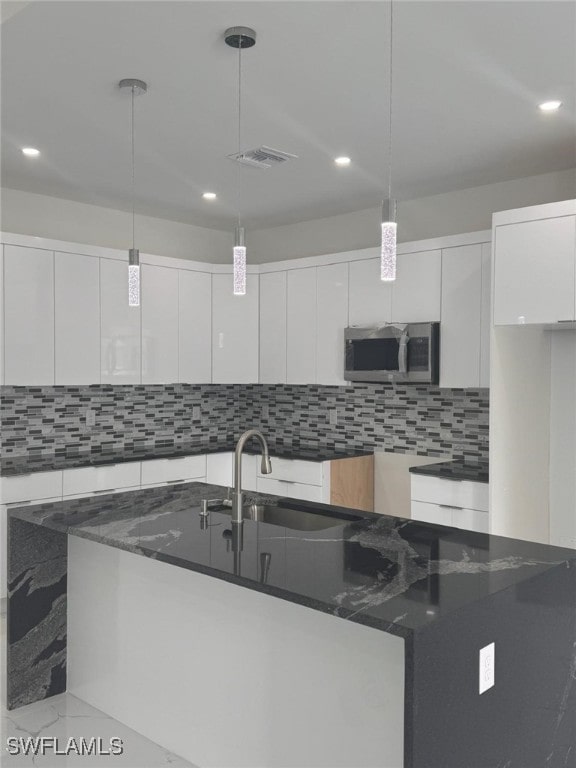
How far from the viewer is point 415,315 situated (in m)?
4.78

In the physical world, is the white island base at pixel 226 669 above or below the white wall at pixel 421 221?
below

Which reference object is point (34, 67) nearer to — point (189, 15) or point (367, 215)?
point (189, 15)

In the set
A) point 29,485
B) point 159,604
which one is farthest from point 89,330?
point 159,604

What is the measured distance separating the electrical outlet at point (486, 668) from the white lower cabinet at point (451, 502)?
2078 mm

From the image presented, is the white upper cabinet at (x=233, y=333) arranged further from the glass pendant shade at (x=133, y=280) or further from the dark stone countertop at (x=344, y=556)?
the dark stone countertop at (x=344, y=556)

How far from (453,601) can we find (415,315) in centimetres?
318

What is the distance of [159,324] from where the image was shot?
543 cm

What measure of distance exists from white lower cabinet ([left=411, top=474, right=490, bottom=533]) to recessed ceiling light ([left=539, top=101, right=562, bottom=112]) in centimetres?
205

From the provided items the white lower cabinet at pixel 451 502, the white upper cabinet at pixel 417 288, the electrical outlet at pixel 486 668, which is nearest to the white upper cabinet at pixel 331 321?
the white upper cabinet at pixel 417 288

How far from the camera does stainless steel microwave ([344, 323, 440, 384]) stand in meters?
4.63

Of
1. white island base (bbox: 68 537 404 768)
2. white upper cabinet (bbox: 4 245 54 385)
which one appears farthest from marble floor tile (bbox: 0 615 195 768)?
white upper cabinet (bbox: 4 245 54 385)

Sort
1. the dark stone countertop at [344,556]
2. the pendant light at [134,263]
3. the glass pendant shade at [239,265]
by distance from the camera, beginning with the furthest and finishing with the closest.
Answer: the pendant light at [134,263] < the glass pendant shade at [239,265] < the dark stone countertop at [344,556]

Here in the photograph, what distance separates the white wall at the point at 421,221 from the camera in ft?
14.7

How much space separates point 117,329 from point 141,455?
38.1 inches
